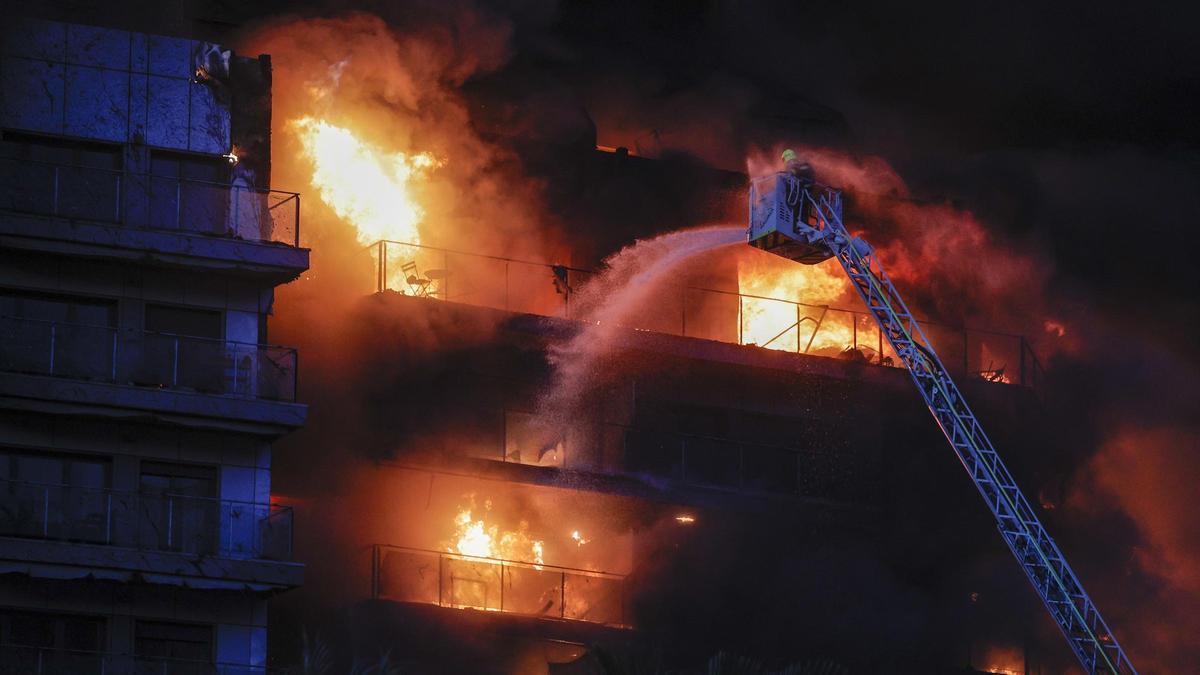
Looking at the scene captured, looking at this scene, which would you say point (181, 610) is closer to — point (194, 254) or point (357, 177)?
point (194, 254)

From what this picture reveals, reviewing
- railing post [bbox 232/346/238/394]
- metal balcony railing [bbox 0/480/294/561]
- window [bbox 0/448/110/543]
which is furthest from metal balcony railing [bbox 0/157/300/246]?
metal balcony railing [bbox 0/480/294/561]

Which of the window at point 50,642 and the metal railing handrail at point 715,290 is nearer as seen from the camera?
the window at point 50,642

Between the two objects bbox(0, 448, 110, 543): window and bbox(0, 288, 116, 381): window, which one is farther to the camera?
bbox(0, 288, 116, 381): window

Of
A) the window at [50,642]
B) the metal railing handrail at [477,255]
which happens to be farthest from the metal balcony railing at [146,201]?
the window at [50,642]

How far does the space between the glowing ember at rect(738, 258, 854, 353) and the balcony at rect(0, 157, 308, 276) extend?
13.7 meters

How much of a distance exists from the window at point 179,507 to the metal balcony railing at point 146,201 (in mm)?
4626

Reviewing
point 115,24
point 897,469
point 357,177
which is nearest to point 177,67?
point 115,24

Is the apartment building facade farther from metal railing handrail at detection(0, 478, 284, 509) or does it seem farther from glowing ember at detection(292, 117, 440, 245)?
glowing ember at detection(292, 117, 440, 245)

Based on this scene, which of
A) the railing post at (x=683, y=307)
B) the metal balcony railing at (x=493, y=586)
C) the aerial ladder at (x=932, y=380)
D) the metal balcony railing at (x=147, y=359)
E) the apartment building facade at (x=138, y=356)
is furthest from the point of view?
the railing post at (x=683, y=307)

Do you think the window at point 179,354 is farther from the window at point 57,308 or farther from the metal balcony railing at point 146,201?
the metal balcony railing at point 146,201

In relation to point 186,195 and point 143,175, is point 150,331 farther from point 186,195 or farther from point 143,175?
point 143,175

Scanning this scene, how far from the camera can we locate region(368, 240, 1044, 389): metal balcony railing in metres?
53.4

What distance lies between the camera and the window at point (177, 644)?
1759 inches

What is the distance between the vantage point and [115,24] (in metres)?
49.1
